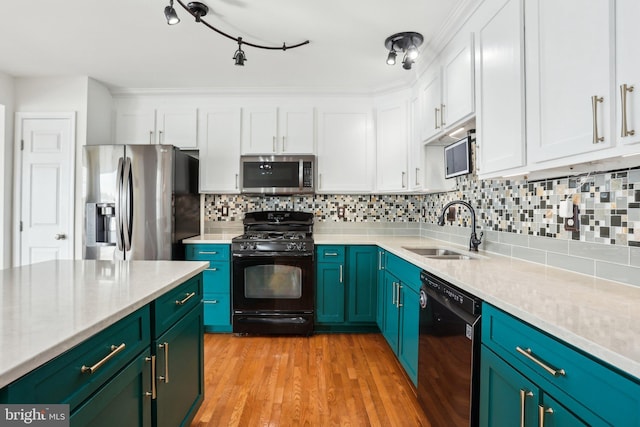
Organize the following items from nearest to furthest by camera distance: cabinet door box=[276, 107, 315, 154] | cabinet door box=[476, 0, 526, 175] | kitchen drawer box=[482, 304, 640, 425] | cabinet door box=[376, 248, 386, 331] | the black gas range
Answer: kitchen drawer box=[482, 304, 640, 425], cabinet door box=[476, 0, 526, 175], cabinet door box=[376, 248, 386, 331], the black gas range, cabinet door box=[276, 107, 315, 154]

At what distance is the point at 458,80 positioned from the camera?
2068 mm

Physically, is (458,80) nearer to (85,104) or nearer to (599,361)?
(599,361)

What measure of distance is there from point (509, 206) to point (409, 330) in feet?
3.29

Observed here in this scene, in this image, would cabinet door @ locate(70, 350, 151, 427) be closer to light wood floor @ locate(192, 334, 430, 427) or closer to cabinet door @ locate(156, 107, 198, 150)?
light wood floor @ locate(192, 334, 430, 427)

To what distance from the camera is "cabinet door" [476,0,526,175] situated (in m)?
1.47

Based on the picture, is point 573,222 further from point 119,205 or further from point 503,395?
point 119,205

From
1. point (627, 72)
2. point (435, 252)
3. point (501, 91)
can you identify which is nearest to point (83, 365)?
point (627, 72)

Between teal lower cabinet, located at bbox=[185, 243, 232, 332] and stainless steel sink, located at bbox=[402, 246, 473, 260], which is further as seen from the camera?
teal lower cabinet, located at bbox=[185, 243, 232, 332]

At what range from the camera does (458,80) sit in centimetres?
207

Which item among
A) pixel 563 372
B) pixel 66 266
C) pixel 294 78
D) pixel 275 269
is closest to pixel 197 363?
pixel 66 266

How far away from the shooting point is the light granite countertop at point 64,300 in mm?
734

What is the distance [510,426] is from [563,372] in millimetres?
356

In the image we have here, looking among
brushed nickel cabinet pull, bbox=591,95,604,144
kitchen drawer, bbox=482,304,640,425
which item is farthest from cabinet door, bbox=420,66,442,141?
kitchen drawer, bbox=482,304,640,425

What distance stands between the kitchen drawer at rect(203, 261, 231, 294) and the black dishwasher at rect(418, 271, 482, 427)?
1890mm
